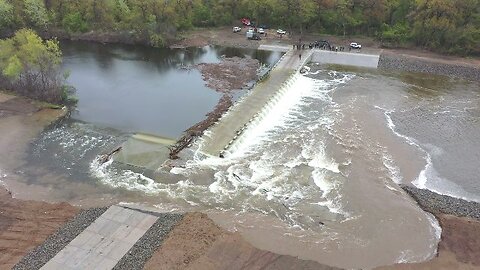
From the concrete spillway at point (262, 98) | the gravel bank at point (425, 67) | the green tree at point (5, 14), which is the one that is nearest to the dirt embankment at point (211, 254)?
the concrete spillway at point (262, 98)

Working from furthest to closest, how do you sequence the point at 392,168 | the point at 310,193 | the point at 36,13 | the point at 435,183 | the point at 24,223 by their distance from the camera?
the point at 36,13, the point at 392,168, the point at 435,183, the point at 310,193, the point at 24,223

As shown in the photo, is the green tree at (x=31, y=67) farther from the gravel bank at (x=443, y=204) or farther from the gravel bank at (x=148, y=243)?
the gravel bank at (x=443, y=204)

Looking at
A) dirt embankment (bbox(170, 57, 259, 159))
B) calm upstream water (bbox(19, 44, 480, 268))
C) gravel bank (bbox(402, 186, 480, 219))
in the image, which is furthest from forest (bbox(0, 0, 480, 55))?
gravel bank (bbox(402, 186, 480, 219))

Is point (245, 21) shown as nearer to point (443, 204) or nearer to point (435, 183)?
point (435, 183)

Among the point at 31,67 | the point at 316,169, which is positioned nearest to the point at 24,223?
the point at 316,169

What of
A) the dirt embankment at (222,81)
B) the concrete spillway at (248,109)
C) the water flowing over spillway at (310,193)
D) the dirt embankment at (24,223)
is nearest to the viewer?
the dirt embankment at (24,223)

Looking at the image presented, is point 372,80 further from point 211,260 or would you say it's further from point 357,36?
point 211,260

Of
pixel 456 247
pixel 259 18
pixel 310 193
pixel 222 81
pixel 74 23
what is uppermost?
pixel 74 23

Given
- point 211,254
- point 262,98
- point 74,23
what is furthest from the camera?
point 74,23
